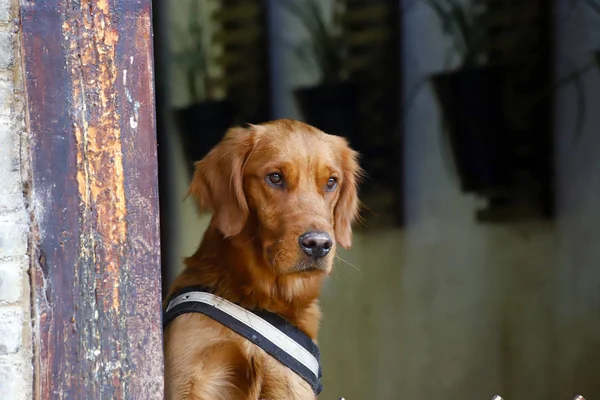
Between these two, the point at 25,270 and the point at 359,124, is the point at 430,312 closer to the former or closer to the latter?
the point at 359,124

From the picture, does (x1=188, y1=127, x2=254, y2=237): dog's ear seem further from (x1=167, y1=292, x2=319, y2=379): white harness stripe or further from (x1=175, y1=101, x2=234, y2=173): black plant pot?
(x1=175, y1=101, x2=234, y2=173): black plant pot

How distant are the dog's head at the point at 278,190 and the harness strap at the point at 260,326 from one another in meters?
0.18

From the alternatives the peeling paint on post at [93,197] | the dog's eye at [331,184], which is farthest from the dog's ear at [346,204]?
the peeling paint on post at [93,197]

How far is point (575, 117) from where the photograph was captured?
5172 mm

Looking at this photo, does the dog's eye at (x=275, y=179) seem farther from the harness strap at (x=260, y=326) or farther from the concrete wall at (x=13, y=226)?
the concrete wall at (x=13, y=226)

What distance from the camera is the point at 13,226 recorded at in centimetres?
208

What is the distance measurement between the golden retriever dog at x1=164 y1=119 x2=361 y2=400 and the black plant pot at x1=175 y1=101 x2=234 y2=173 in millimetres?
3133

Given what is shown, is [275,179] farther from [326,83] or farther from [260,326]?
[326,83]

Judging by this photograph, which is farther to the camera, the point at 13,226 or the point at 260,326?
the point at 260,326

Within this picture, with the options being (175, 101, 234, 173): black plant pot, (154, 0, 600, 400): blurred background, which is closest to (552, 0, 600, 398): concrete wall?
(154, 0, 600, 400): blurred background

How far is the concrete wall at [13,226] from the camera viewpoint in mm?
2072

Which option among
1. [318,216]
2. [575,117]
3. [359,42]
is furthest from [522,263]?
[318,216]

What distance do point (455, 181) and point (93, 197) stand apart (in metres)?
3.75

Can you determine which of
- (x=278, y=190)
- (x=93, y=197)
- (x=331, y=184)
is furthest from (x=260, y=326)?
(x=93, y=197)
